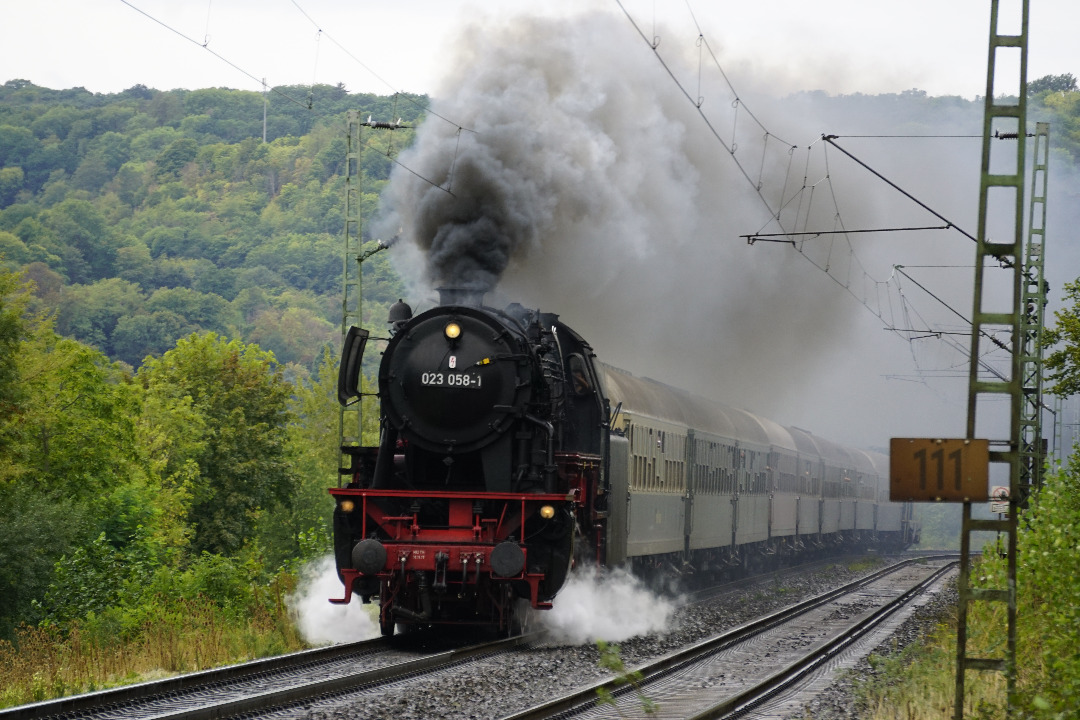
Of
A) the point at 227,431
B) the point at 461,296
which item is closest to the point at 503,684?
the point at 461,296

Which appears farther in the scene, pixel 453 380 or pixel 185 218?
pixel 185 218

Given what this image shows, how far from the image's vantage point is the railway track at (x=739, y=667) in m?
9.66

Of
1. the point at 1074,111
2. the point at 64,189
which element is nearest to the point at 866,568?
the point at 1074,111

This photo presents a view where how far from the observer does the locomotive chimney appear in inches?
567

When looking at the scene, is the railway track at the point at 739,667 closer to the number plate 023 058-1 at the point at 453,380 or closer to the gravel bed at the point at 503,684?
the gravel bed at the point at 503,684

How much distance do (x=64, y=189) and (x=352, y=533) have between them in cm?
13853

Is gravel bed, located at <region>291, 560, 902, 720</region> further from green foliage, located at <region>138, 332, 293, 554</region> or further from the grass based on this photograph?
green foliage, located at <region>138, 332, 293, 554</region>

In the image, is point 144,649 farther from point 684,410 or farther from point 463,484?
point 684,410

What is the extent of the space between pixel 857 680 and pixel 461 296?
5932 millimetres

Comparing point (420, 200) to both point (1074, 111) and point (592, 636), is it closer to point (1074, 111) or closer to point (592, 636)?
point (592, 636)

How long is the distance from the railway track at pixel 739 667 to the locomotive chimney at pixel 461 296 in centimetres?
437

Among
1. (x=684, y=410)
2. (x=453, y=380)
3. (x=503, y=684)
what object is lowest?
(x=503, y=684)

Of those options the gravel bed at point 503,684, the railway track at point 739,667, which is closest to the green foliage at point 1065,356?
the railway track at point 739,667

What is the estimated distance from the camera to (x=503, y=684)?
34.9 ft
